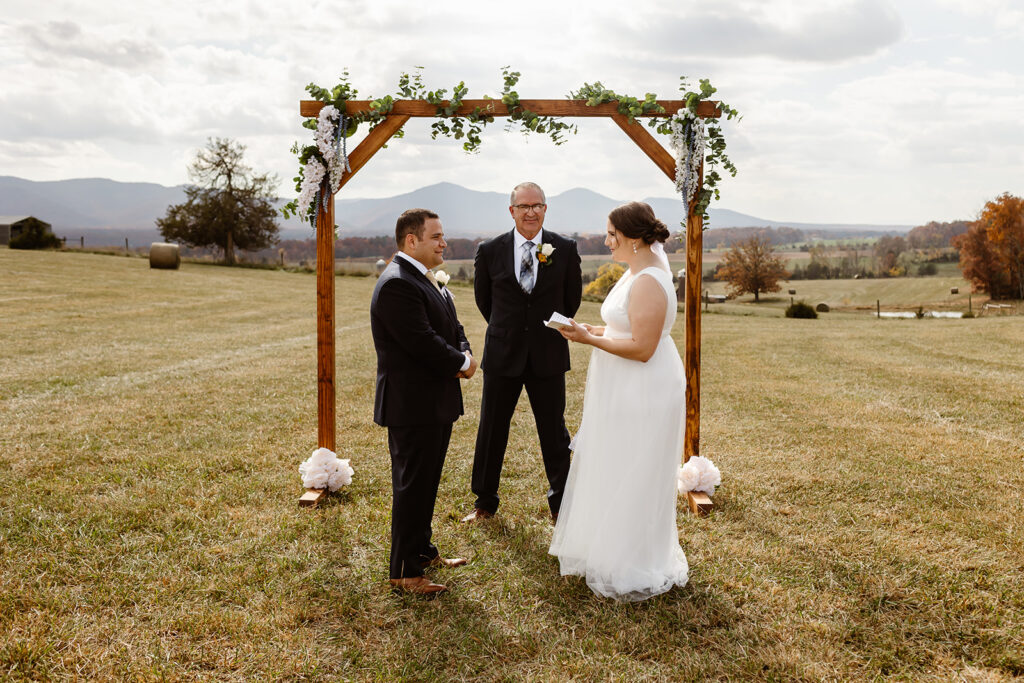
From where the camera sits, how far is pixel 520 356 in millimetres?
5492

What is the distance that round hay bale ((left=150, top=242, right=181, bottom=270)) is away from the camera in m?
34.5

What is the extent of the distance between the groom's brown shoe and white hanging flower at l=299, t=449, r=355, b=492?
199cm

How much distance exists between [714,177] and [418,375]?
11.3 feet

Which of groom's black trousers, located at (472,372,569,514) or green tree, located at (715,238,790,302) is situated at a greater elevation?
green tree, located at (715,238,790,302)

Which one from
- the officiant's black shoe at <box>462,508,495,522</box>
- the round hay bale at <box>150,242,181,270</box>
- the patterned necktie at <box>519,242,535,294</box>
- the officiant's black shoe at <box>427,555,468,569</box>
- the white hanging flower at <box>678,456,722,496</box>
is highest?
the round hay bale at <box>150,242,181,270</box>

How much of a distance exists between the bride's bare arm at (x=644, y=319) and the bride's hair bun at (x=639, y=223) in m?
0.31

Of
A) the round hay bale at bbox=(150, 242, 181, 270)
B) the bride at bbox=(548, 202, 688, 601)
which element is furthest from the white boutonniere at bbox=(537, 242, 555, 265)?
the round hay bale at bbox=(150, 242, 181, 270)

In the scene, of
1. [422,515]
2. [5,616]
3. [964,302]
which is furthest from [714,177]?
[964,302]

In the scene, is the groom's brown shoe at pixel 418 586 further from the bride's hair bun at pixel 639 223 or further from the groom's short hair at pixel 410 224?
the bride's hair bun at pixel 639 223

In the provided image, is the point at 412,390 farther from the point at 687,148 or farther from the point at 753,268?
the point at 753,268

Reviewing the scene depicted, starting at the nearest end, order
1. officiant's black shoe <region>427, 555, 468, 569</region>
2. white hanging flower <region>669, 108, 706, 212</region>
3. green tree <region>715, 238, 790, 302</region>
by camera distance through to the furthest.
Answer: officiant's black shoe <region>427, 555, 468, 569</region>
white hanging flower <region>669, 108, 706, 212</region>
green tree <region>715, 238, 790, 302</region>

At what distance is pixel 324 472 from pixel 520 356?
218 cm

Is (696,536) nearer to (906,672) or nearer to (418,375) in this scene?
(906,672)

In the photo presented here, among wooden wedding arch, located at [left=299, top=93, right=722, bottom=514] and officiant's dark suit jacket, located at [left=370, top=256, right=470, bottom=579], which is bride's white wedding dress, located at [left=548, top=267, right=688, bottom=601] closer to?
officiant's dark suit jacket, located at [left=370, top=256, right=470, bottom=579]
